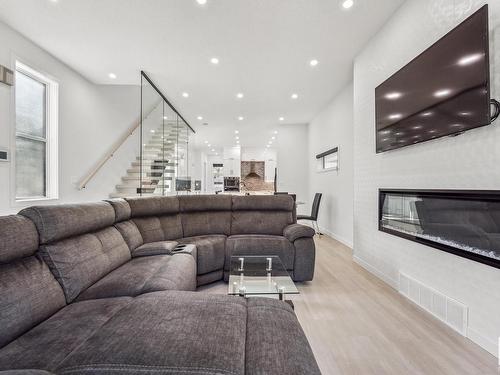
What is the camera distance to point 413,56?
2.36 metres

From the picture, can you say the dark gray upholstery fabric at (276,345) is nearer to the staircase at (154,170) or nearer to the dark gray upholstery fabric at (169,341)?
the dark gray upholstery fabric at (169,341)

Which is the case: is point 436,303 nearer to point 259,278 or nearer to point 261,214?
point 259,278

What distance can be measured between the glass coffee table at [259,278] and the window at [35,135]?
3.16 meters

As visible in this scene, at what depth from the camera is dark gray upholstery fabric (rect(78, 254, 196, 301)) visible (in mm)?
1488

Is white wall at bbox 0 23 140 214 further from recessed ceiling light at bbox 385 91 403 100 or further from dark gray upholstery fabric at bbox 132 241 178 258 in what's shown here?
recessed ceiling light at bbox 385 91 403 100

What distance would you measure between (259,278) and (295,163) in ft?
19.2

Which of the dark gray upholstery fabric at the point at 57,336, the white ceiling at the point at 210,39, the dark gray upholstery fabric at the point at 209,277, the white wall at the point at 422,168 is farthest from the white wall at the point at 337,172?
the dark gray upholstery fabric at the point at 57,336

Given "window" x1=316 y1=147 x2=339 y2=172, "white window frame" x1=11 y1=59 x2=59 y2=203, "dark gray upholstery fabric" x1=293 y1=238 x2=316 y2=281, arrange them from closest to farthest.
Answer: "dark gray upholstery fabric" x1=293 y1=238 x2=316 y2=281, "white window frame" x1=11 y1=59 x2=59 y2=203, "window" x1=316 y1=147 x2=339 y2=172

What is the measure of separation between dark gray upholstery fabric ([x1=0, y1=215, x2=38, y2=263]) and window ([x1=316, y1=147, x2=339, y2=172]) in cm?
486

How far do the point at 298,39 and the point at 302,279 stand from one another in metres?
2.98

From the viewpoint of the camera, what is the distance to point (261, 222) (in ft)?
10.8

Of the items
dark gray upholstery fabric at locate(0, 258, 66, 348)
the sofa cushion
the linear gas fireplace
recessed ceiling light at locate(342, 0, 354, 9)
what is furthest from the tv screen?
dark gray upholstery fabric at locate(0, 258, 66, 348)

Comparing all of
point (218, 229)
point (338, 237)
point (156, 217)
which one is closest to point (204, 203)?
point (218, 229)

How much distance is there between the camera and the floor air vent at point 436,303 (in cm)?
178
